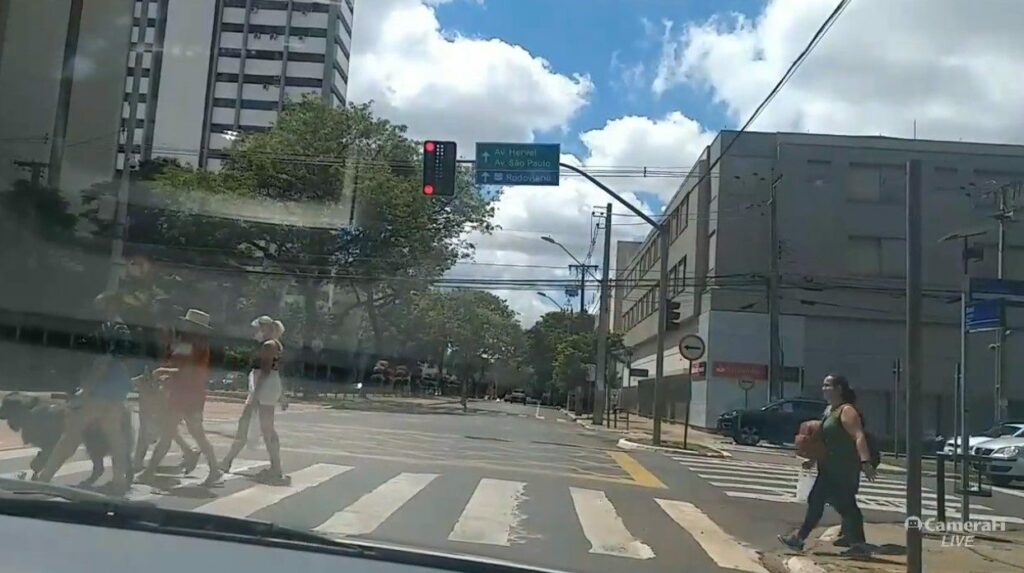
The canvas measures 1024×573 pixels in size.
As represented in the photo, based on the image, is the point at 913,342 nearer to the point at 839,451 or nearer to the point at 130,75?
the point at 839,451

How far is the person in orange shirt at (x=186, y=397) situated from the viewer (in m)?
10.0

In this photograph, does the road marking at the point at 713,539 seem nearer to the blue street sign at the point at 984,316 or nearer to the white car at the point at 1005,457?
the blue street sign at the point at 984,316

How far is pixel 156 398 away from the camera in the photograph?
403 inches

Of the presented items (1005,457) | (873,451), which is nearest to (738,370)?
(1005,457)

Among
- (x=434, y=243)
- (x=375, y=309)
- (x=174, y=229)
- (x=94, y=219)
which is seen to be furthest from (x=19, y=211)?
(x=375, y=309)

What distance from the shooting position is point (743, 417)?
92.8 feet

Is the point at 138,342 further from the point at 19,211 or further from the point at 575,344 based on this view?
the point at 575,344

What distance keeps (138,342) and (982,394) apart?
106ft

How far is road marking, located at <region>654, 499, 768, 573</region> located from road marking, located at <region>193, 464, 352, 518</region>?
381cm

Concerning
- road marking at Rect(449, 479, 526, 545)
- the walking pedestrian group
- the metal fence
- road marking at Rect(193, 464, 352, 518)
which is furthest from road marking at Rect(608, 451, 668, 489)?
the metal fence

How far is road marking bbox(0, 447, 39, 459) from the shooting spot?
10267 millimetres

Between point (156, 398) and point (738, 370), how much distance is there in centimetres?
3138

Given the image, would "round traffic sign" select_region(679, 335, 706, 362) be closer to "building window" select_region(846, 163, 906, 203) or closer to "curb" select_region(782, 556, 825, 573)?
"building window" select_region(846, 163, 906, 203)

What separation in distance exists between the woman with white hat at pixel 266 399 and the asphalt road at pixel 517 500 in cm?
27
